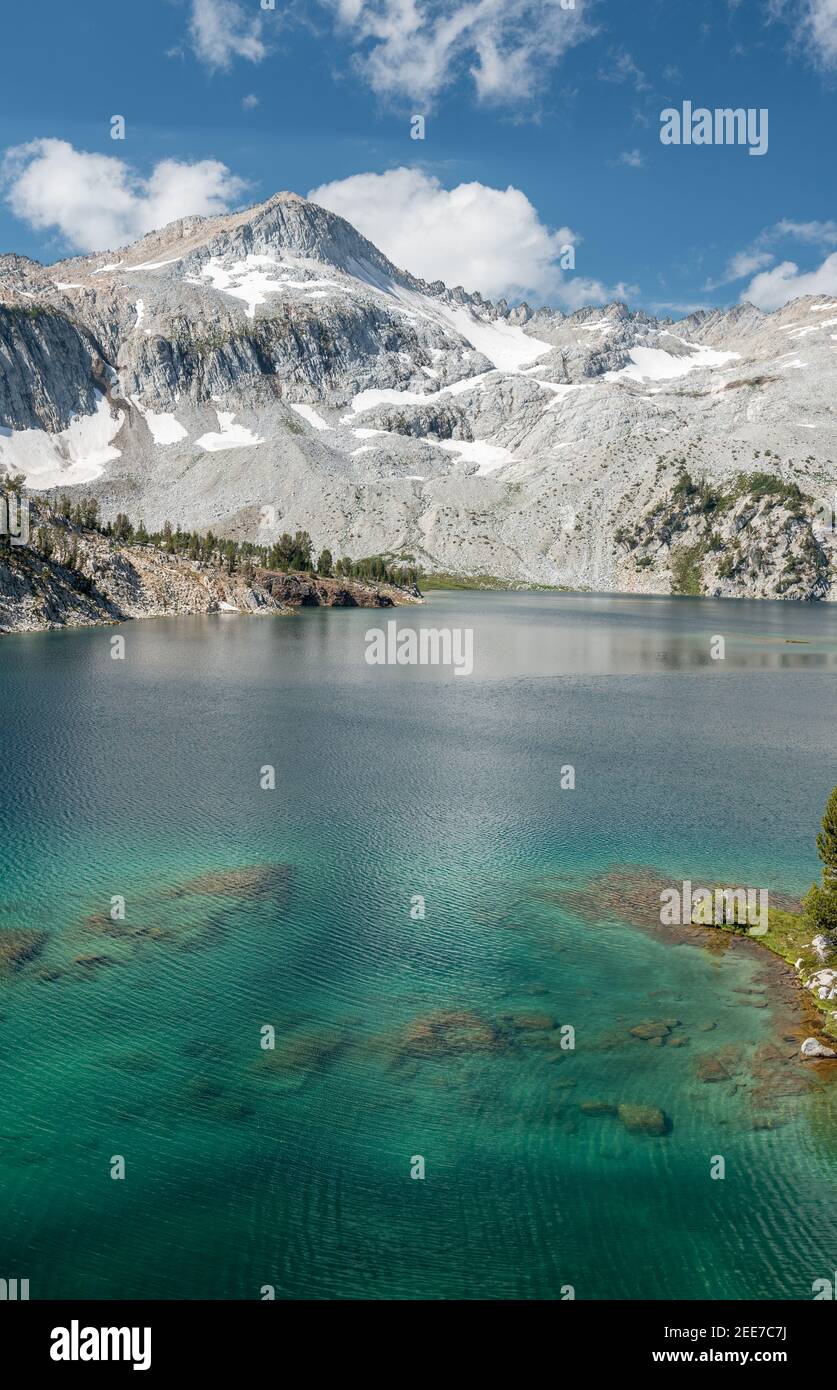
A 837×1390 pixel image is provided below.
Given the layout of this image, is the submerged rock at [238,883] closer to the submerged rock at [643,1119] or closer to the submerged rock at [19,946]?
the submerged rock at [19,946]

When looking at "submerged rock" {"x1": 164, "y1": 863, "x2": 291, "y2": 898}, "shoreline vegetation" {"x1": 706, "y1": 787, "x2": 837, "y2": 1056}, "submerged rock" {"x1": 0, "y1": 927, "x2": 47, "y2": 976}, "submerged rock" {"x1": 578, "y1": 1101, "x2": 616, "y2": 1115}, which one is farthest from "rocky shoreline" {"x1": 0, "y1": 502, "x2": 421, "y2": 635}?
"submerged rock" {"x1": 578, "y1": 1101, "x2": 616, "y2": 1115}

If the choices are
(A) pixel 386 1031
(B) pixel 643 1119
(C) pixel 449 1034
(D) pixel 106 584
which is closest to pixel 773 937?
(B) pixel 643 1119

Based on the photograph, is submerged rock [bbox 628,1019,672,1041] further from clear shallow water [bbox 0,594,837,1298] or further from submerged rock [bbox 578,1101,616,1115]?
submerged rock [bbox 578,1101,616,1115]

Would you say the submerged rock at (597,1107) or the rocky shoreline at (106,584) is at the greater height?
the rocky shoreline at (106,584)

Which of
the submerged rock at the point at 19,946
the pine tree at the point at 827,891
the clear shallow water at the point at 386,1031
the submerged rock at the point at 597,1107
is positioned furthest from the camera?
the pine tree at the point at 827,891

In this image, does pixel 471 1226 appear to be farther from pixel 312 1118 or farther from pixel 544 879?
pixel 544 879

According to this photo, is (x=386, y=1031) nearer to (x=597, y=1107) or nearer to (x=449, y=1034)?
(x=449, y=1034)

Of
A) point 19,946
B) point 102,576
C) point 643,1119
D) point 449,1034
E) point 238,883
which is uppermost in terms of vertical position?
point 102,576

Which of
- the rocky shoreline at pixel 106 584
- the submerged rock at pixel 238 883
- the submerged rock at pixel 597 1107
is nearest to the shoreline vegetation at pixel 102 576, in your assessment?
the rocky shoreline at pixel 106 584
